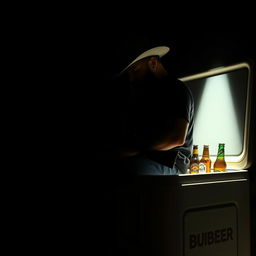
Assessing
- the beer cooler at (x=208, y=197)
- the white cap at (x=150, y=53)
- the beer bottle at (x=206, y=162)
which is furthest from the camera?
the beer bottle at (x=206, y=162)

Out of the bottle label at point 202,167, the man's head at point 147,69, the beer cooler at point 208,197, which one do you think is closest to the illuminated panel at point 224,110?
the beer cooler at point 208,197

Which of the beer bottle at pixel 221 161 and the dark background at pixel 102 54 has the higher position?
the dark background at pixel 102 54

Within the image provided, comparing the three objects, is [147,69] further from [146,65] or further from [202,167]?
[202,167]

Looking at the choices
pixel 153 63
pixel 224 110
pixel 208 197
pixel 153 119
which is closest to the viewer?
pixel 208 197

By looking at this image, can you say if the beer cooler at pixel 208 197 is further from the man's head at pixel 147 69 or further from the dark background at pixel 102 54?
the man's head at pixel 147 69

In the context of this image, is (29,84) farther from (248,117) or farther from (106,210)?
(248,117)

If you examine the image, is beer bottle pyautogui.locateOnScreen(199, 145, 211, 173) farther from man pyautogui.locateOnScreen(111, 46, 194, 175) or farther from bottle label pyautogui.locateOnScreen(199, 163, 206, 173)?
man pyautogui.locateOnScreen(111, 46, 194, 175)

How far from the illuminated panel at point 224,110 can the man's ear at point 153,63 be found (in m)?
0.39

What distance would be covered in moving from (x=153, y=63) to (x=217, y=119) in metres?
0.56

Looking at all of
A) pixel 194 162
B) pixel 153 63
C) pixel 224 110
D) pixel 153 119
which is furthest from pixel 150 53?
pixel 194 162

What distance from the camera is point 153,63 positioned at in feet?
5.24

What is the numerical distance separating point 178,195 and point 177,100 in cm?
45

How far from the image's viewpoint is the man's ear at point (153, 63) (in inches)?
62.4

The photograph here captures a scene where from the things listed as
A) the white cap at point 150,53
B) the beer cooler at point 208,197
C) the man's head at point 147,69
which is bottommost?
the beer cooler at point 208,197
